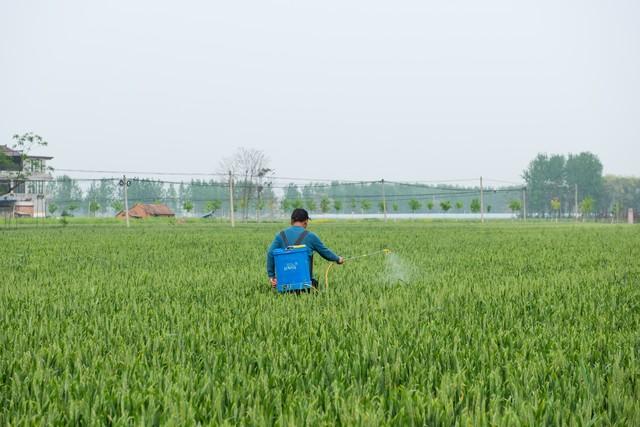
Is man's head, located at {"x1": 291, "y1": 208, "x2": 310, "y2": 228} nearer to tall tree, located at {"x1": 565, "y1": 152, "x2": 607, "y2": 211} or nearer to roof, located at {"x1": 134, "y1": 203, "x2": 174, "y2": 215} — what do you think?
roof, located at {"x1": 134, "y1": 203, "x2": 174, "y2": 215}

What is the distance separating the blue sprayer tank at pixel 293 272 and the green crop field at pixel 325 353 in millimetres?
231

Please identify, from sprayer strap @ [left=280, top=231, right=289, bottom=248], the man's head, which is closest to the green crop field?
sprayer strap @ [left=280, top=231, right=289, bottom=248]

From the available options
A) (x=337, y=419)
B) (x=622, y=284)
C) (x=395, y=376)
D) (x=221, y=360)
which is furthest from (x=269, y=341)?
(x=622, y=284)

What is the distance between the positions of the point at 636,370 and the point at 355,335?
2.13 m

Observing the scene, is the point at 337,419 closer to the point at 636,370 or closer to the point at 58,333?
the point at 636,370

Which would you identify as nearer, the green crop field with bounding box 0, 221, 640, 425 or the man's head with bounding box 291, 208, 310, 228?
the green crop field with bounding box 0, 221, 640, 425

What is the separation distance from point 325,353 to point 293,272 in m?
3.60

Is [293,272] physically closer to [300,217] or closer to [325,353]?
[300,217]

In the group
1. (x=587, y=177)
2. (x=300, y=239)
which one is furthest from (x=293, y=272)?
(x=587, y=177)

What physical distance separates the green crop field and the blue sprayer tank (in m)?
0.23

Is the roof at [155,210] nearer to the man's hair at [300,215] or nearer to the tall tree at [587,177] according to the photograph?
the tall tree at [587,177]

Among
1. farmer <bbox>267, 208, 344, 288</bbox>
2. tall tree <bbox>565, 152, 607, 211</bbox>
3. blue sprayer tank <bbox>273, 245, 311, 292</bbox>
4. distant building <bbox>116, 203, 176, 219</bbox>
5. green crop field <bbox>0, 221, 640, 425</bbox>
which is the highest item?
tall tree <bbox>565, 152, 607, 211</bbox>

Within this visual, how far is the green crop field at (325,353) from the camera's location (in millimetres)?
3303

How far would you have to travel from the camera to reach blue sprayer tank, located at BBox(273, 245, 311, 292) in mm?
7941
